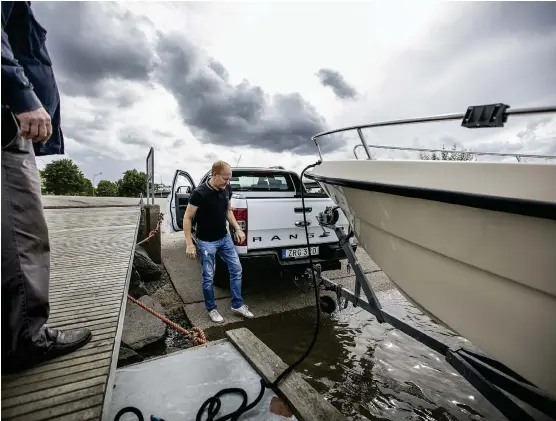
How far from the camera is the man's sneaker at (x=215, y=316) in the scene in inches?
143

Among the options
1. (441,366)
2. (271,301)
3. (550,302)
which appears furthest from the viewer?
(271,301)

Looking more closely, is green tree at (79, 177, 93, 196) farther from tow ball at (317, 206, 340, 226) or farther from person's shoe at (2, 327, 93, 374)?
person's shoe at (2, 327, 93, 374)

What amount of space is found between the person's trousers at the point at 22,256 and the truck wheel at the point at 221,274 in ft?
9.11

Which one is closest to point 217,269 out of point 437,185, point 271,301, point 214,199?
point 271,301

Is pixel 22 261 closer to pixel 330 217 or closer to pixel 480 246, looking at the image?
pixel 480 246

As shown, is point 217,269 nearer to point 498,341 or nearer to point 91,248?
point 91,248

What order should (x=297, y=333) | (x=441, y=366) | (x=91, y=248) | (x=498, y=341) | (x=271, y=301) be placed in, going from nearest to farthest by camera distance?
(x=498, y=341) < (x=441, y=366) < (x=297, y=333) < (x=91, y=248) < (x=271, y=301)

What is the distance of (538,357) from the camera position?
4.77 ft

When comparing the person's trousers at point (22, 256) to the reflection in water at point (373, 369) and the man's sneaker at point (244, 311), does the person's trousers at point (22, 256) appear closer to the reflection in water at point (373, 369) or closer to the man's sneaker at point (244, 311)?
the reflection in water at point (373, 369)

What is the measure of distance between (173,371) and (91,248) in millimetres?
2544

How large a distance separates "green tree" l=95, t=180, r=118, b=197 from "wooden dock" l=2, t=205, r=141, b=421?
2067 inches

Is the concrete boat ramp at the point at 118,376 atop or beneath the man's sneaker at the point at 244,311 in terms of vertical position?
atop

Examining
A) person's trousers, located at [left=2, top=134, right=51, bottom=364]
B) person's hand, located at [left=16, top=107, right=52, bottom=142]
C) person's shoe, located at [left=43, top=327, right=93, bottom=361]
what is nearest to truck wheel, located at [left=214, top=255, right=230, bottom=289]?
person's shoe, located at [left=43, top=327, right=93, bottom=361]

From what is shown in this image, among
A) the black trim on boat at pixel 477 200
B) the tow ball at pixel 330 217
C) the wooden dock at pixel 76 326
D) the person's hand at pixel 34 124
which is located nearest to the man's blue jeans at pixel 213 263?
the wooden dock at pixel 76 326
